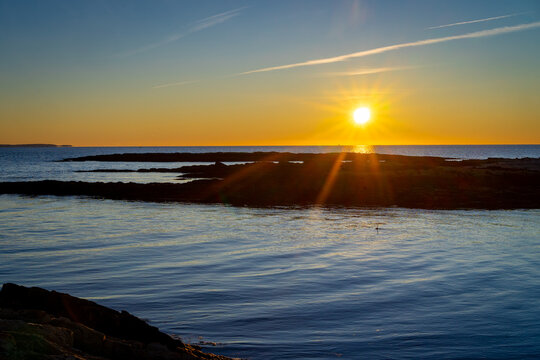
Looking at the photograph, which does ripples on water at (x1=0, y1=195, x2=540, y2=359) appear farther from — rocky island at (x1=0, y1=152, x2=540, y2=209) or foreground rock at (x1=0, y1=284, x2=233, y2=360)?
rocky island at (x1=0, y1=152, x2=540, y2=209)

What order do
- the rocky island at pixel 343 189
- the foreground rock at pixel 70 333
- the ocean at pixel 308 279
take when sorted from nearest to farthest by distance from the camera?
the foreground rock at pixel 70 333, the ocean at pixel 308 279, the rocky island at pixel 343 189

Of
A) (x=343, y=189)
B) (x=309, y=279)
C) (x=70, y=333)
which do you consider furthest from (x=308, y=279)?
(x=343, y=189)

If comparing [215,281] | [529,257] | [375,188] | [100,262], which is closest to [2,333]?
[215,281]

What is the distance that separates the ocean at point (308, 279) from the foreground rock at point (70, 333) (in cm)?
152

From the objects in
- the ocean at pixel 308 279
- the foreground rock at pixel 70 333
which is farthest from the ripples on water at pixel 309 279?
the foreground rock at pixel 70 333

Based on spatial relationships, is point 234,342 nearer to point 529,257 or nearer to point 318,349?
point 318,349

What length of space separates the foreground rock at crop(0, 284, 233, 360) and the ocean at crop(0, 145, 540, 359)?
1517mm

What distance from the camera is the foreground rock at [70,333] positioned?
5758 millimetres

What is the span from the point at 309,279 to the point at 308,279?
27 mm

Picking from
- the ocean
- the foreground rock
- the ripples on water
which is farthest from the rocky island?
the foreground rock

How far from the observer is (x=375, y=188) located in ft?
140

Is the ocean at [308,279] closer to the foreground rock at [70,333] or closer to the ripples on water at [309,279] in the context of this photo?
the ripples on water at [309,279]

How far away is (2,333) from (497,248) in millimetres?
17008

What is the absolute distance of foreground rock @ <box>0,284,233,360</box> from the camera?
576cm
